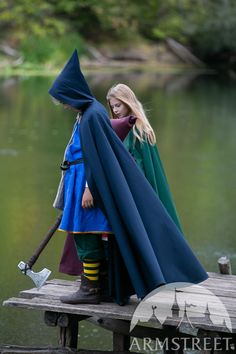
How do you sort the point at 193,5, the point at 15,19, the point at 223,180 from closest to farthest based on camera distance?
the point at 223,180 → the point at 15,19 → the point at 193,5

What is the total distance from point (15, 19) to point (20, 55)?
3.86 m

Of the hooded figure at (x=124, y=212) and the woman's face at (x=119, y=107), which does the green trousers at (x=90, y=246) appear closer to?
the hooded figure at (x=124, y=212)

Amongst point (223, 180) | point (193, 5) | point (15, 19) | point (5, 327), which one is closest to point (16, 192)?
point (223, 180)

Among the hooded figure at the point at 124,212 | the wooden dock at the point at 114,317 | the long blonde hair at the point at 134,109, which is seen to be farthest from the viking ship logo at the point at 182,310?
the long blonde hair at the point at 134,109

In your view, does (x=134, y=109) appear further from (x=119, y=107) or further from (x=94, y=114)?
(x=94, y=114)

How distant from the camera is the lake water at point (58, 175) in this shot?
25.9 feet

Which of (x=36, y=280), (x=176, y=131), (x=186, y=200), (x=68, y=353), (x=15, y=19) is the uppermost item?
(x=15, y=19)

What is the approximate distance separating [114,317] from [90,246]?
1.42ft

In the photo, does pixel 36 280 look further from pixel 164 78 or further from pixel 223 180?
pixel 164 78

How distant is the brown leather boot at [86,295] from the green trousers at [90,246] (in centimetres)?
15

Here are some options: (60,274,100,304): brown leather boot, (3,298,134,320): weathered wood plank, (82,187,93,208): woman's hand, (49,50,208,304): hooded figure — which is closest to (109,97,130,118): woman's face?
(49,50,208,304): hooded figure

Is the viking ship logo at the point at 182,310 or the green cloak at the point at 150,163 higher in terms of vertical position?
the green cloak at the point at 150,163

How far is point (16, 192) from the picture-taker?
12125mm

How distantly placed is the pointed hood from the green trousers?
29.0 inches
